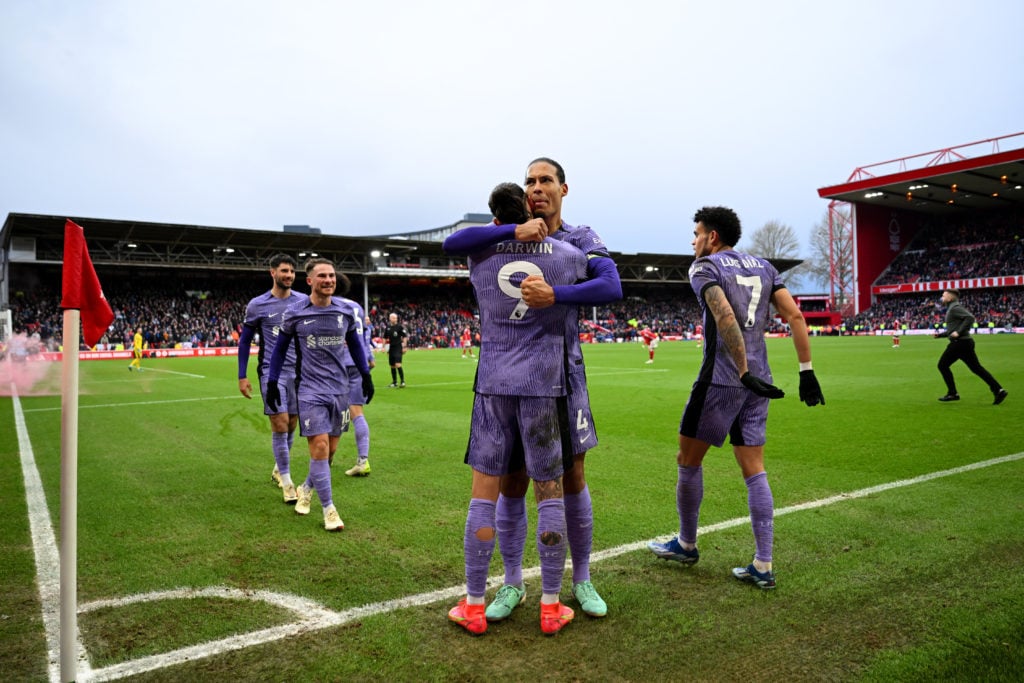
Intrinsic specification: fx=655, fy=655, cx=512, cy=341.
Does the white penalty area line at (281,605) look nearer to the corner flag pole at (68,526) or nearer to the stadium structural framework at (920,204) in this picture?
the corner flag pole at (68,526)

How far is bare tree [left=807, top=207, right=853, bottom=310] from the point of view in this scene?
74.8m

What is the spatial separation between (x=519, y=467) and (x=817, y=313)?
65318 millimetres

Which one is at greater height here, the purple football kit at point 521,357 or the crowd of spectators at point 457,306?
the crowd of spectators at point 457,306

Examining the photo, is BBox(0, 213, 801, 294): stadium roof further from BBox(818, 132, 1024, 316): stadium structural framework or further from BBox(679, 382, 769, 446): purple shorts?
BBox(679, 382, 769, 446): purple shorts

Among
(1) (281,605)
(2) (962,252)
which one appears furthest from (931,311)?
(1) (281,605)

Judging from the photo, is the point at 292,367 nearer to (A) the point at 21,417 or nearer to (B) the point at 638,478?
(B) the point at 638,478

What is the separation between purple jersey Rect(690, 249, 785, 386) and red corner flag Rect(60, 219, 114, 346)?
307cm

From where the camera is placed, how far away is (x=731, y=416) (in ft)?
12.9

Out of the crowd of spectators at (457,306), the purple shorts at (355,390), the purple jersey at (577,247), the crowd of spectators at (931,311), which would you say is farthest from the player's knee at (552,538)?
the crowd of spectators at (931,311)

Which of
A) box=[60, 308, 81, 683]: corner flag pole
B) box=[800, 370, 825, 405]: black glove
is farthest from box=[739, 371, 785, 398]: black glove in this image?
box=[60, 308, 81, 683]: corner flag pole

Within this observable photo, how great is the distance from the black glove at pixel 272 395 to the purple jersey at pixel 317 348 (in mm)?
268

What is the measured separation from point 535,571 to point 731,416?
60.5 inches

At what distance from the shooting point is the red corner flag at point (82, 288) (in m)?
2.67

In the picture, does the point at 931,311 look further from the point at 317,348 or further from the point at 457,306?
the point at 317,348
